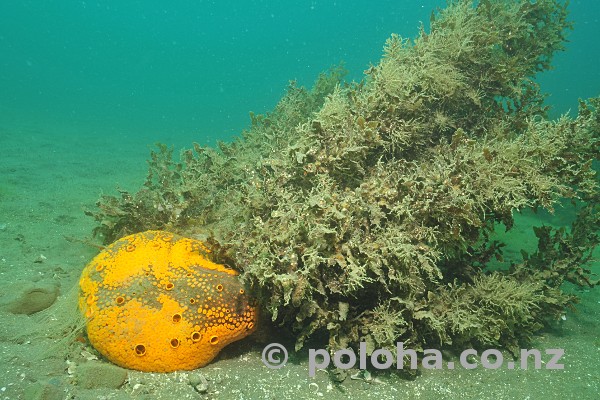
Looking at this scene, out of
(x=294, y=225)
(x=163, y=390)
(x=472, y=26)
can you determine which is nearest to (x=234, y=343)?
(x=163, y=390)

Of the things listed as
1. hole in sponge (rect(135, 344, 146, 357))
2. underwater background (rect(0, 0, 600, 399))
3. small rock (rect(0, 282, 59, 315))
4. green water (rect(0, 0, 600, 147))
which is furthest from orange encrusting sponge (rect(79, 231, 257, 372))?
green water (rect(0, 0, 600, 147))

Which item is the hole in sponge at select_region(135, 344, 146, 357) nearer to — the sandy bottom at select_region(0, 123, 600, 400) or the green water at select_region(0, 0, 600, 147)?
the sandy bottom at select_region(0, 123, 600, 400)

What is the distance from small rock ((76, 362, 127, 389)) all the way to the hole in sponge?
0.60 feet

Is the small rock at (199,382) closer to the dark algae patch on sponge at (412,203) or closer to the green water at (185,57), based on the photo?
the dark algae patch on sponge at (412,203)

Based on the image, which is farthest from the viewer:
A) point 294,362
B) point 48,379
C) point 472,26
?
point 472,26

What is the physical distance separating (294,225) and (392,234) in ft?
3.16

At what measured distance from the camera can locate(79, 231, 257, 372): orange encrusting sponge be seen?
321 cm

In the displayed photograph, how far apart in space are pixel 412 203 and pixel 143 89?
77185mm

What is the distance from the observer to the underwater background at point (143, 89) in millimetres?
4660

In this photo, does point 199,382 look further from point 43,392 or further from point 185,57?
point 185,57

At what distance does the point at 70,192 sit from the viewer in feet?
28.4

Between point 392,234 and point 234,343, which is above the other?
point 392,234

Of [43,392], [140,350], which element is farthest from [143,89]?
[43,392]

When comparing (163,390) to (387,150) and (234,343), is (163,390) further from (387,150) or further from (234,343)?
(387,150)
